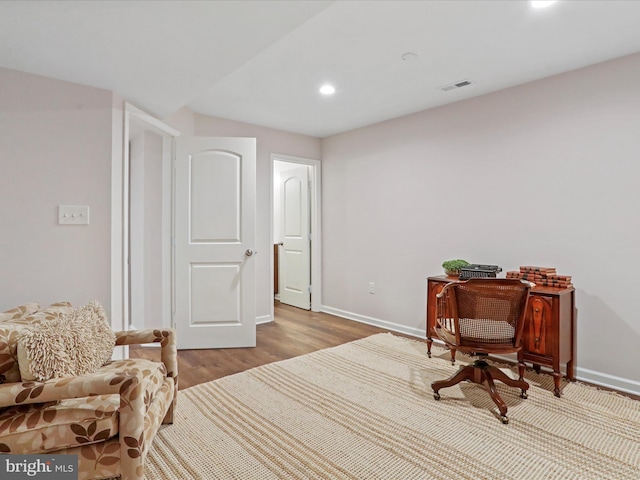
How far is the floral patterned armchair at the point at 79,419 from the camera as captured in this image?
4.42 feet

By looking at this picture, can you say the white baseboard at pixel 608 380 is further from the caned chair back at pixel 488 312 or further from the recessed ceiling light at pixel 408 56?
the recessed ceiling light at pixel 408 56

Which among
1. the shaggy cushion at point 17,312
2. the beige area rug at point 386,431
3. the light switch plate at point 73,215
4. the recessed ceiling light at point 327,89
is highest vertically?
the recessed ceiling light at point 327,89

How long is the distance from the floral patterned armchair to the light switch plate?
110 cm

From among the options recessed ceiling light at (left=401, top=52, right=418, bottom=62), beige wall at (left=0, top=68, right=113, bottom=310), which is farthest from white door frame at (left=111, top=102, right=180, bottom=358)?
recessed ceiling light at (left=401, top=52, right=418, bottom=62)

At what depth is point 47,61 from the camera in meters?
2.12

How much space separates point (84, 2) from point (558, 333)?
337 centimetres

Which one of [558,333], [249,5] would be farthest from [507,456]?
[249,5]

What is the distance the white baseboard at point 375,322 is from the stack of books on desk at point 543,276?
1.32 m

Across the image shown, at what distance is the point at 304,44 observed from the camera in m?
2.43

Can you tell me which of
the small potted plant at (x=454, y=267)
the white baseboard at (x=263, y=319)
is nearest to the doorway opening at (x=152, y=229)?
the white baseboard at (x=263, y=319)

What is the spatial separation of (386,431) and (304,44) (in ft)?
8.34

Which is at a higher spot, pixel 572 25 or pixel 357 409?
pixel 572 25

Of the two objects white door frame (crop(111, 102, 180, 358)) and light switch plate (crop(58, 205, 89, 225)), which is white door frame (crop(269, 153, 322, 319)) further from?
light switch plate (crop(58, 205, 89, 225))

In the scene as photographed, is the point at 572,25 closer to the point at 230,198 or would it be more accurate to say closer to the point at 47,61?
the point at 230,198
